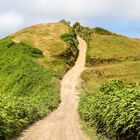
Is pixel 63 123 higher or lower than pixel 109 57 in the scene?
lower

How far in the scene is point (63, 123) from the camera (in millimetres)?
39562

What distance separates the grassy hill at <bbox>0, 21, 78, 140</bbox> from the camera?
61.4 meters

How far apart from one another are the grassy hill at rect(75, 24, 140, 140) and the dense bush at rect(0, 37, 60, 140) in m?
4.53

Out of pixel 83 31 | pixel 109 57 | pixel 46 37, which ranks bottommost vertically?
pixel 109 57

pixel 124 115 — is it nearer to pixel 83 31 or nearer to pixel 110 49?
pixel 110 49

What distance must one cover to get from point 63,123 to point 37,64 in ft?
142

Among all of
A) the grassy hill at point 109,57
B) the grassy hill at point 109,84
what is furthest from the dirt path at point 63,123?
the grassy hill at point 109,57

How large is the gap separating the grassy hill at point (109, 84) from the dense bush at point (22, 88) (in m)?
4.53

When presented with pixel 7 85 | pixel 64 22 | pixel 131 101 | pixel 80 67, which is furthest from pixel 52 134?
pixel 64 22

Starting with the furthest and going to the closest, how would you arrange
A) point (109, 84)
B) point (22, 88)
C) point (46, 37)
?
1. point (46, 37)
2. point (22, 88)
3. point (109, 84)

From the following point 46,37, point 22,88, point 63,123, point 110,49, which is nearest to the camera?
point 63,123

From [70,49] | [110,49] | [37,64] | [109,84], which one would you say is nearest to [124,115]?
[109,84]

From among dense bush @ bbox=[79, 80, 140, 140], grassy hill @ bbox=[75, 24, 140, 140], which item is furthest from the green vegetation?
dense bush @ bbox=[79, 80, 140, 140]

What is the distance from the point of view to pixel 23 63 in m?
83.8
